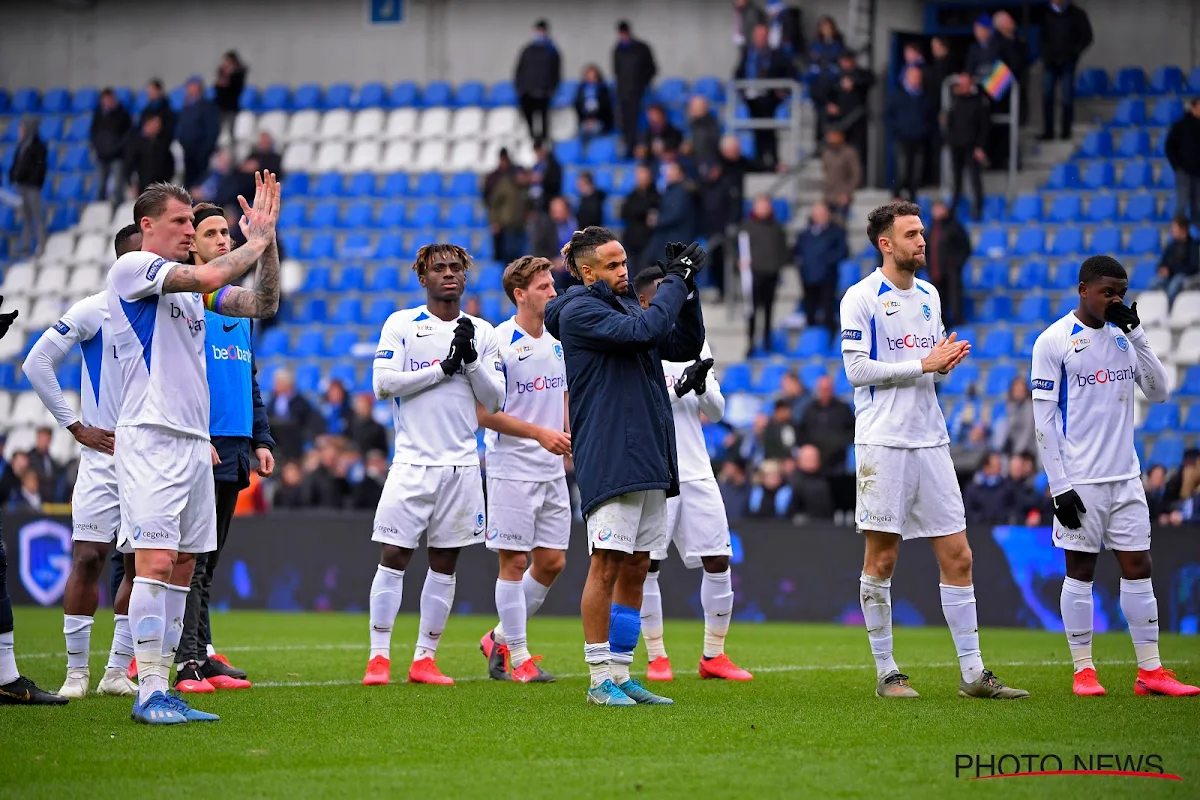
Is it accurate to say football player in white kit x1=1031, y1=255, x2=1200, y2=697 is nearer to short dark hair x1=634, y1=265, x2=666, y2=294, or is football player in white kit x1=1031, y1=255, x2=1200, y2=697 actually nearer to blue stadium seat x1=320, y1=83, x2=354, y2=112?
short dark hair x1=634, y1=265, x2=666, y2=294

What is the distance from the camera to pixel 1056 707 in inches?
323

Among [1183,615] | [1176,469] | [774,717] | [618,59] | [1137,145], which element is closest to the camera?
[774,717]

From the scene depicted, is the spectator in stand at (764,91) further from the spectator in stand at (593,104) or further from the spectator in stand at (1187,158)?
the spectator in stand at (1187,158)

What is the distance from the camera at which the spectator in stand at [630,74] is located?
24641 mm

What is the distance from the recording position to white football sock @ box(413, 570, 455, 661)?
995 cm

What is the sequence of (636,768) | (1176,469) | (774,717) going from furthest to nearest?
1. (1176,469)
2. (774,717)
3. (636,768)

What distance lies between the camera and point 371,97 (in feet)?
94.2

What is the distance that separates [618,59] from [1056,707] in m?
18.0

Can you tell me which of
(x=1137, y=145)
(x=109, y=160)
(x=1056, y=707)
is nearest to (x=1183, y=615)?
(x=1056, y=707)

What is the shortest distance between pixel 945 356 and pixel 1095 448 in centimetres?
127

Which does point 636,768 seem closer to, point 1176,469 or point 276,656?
point 276,656

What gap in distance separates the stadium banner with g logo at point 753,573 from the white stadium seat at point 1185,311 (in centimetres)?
521

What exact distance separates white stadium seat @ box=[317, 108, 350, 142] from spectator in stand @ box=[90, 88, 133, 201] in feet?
10.7

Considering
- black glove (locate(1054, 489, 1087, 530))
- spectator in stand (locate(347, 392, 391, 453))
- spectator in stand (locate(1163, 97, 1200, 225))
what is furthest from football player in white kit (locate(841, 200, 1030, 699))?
spectator in stand (locate(1163, 97, 1200, 225))
